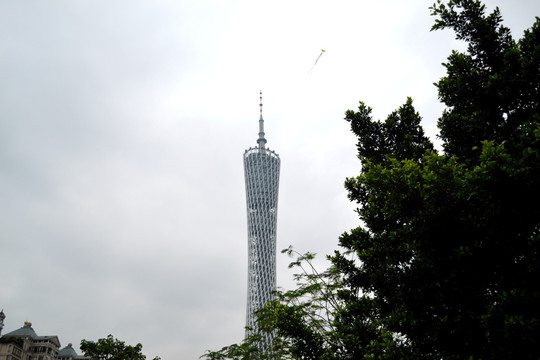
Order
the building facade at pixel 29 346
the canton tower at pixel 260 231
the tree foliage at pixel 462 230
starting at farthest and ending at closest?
the canton tower at pixel 260 231 < the building facade at pixel 29 346 < the tree foliage at pixel 462 230

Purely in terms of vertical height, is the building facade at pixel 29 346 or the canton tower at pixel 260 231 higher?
the canton tower at pixel 260 231

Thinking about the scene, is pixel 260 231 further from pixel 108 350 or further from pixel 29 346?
pixel 108 350

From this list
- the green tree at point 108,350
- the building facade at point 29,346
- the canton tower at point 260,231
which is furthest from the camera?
the canton tower at point 260,231

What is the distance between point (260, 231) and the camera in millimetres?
69438

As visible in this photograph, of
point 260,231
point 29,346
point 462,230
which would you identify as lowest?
point 462,230

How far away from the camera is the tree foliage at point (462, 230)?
761 cm

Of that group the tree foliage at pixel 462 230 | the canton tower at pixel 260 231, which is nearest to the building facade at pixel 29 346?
the canton tower at pixel 260 231

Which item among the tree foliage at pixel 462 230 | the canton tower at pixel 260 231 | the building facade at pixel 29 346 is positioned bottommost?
the tree foliage at pixel 462 230

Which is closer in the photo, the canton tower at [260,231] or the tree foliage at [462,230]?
the tree foliage at [462,230]

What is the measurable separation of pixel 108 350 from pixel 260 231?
42907 mm

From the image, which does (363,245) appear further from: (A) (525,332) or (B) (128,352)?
(B) (128,352)

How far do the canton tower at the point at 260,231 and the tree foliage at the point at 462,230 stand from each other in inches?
2252

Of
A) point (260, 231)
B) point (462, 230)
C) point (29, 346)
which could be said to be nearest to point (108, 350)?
point (462, 230)

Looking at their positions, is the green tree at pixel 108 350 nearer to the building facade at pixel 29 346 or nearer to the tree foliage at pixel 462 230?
the tree foliage at pixel 462 230
